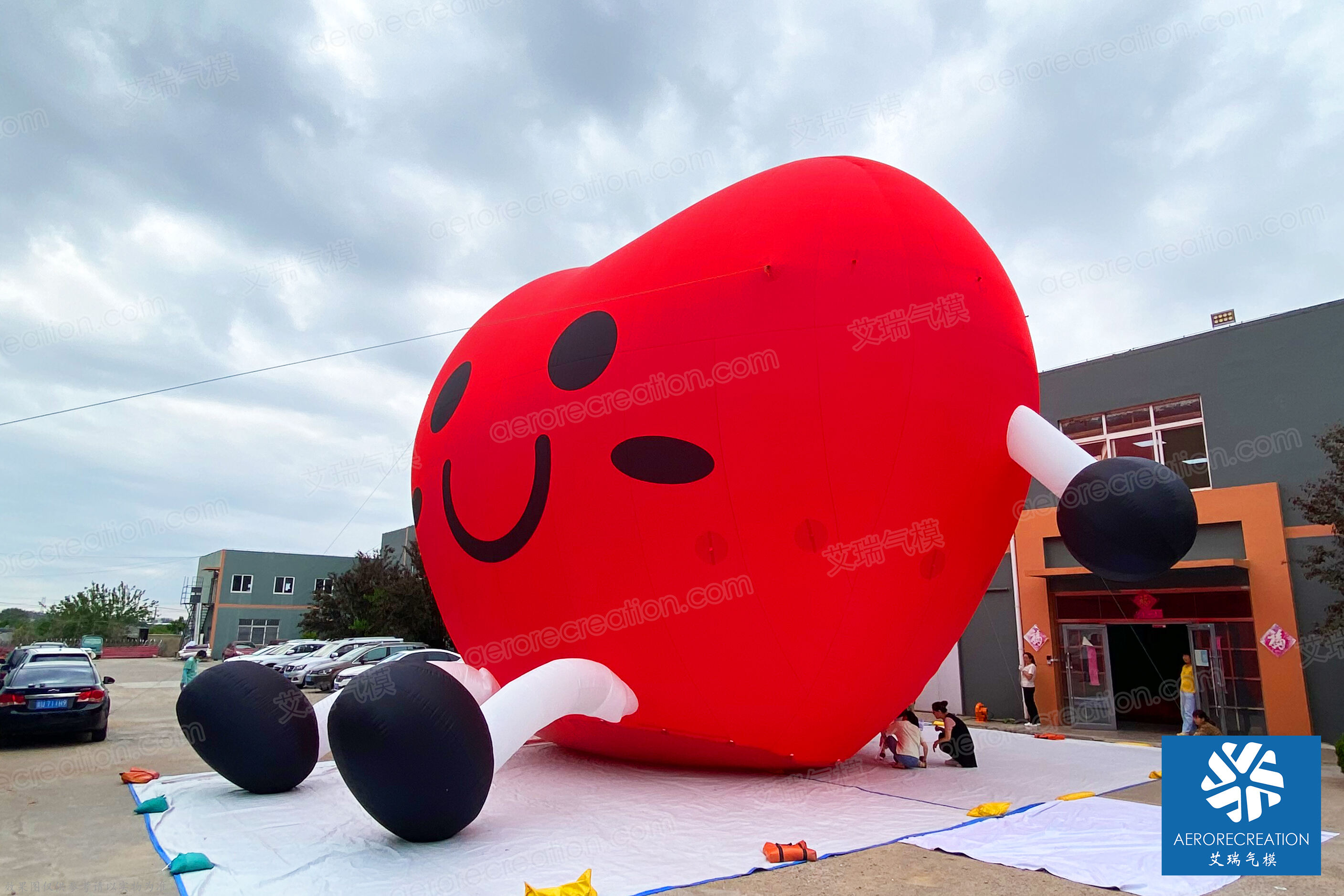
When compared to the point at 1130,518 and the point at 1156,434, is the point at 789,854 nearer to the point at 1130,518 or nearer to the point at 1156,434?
the point at 1130,518

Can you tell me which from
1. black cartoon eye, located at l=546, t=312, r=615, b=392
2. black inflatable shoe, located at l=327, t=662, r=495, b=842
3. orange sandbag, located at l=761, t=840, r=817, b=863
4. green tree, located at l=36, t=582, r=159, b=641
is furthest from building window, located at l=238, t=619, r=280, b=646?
orange sandbag, located at l=761, t=840, r=817, b=863

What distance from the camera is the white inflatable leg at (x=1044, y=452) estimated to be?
7.21m

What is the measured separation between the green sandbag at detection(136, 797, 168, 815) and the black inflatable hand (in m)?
8.04

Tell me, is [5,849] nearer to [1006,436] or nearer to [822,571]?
[822,571]

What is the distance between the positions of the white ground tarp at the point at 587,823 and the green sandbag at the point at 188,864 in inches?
3.5

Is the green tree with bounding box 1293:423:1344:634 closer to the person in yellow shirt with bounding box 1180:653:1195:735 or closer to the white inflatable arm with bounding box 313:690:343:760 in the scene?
the person in yellow shirt with bounding box 1180:653:1195:735

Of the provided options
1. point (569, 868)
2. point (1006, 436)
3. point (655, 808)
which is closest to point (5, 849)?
point (569, 868)

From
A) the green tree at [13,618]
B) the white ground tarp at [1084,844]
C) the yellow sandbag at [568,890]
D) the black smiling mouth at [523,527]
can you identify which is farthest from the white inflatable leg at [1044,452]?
the green tree at [13,618]

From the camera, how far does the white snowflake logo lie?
4.75 metres

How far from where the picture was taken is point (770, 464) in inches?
280

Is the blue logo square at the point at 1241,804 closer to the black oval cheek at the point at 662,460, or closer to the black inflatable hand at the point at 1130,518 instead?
the black inflatable hand at the point at 1130,518

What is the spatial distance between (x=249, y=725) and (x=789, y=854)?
4997 millimetres

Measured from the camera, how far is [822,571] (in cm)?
718
